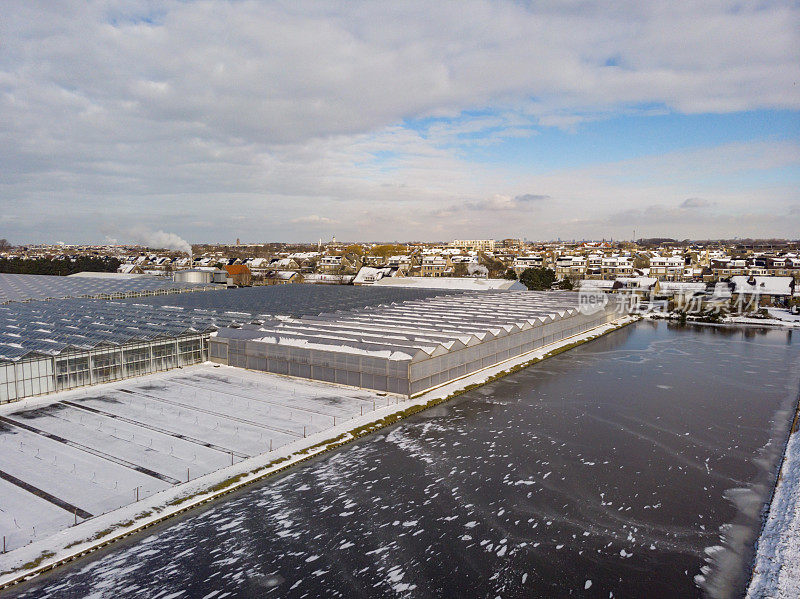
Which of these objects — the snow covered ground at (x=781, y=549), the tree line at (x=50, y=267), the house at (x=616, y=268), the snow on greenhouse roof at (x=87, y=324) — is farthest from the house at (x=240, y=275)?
the snow covered ground at (x=781, y=549)

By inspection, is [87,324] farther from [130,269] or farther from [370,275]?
[130,269]

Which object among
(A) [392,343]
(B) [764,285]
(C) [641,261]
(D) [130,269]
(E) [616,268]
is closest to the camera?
(A) [392,343]

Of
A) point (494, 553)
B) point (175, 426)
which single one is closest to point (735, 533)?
point (494, 553)

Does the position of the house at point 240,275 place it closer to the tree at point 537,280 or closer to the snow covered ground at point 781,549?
the tree at point 537,280

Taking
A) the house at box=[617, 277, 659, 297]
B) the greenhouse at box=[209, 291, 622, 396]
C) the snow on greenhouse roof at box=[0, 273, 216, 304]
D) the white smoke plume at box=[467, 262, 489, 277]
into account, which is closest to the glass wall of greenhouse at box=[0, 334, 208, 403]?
the greenhouse at box=[209, 291, 622, 396]

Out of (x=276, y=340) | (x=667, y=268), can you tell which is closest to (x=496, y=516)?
(x=276, y=340)

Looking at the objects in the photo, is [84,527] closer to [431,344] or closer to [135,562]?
[135,562]
